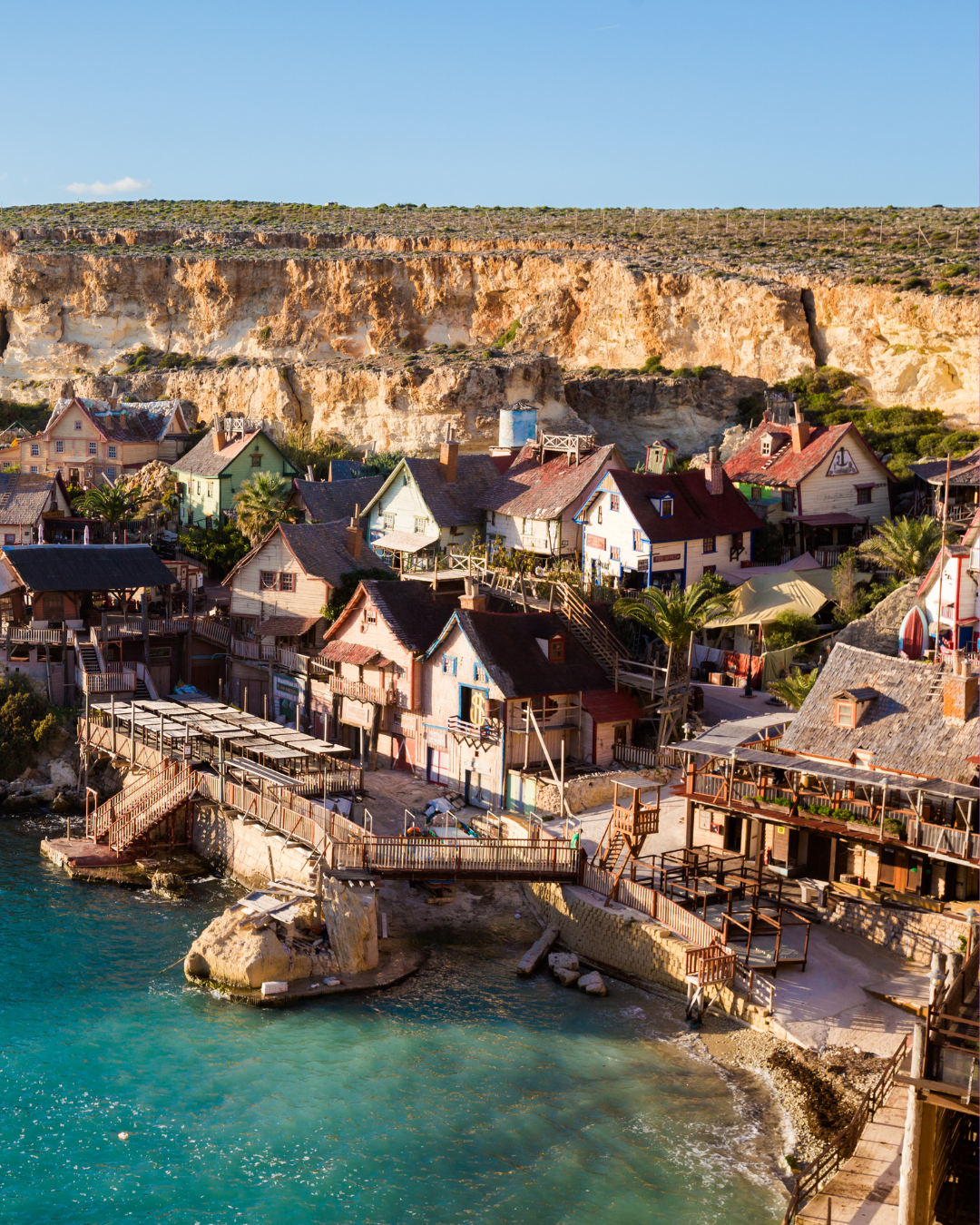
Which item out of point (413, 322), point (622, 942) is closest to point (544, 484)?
point (622, 942)

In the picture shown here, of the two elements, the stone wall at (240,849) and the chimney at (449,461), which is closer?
the stone wall at (240,849)

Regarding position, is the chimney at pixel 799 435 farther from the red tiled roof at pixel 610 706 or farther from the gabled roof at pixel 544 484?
the red tiled roof at pixel 610 706

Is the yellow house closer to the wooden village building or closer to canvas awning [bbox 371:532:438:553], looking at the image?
canvas awning [bbox 371:532:438:553]

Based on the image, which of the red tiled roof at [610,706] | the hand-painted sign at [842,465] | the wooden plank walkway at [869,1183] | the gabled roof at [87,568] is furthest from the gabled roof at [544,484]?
the wooden plank walkway at [869,1183]

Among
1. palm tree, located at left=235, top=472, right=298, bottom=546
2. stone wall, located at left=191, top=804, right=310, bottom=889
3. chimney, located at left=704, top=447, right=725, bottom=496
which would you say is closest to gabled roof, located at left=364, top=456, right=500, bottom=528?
palm tree, located at left=235, top=472, right=298, bottom=546

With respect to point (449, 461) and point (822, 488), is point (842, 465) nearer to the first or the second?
point (822, 488)

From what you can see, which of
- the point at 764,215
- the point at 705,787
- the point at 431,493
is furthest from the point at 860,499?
the point at 764,215
